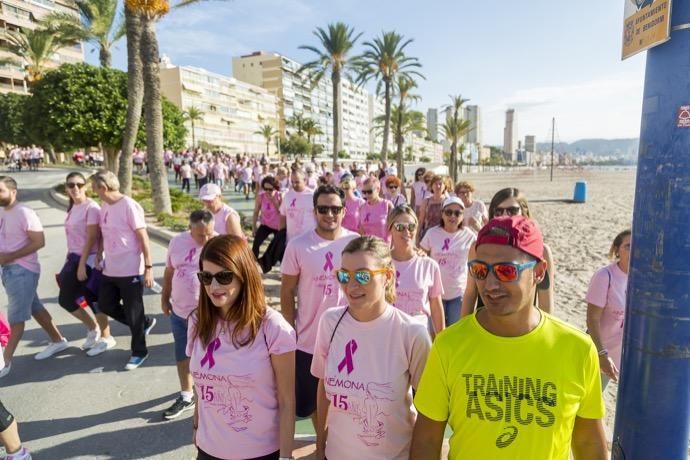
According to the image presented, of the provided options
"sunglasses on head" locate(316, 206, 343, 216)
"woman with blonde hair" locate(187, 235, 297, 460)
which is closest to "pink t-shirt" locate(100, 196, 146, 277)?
"sunglasses on head" locate(316, 206, 343, 216)

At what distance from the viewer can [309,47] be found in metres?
30.8

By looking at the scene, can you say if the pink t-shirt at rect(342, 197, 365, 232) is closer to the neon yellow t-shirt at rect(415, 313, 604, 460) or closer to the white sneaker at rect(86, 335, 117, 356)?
the white sneaker at rect(86, 335, 117, 356)

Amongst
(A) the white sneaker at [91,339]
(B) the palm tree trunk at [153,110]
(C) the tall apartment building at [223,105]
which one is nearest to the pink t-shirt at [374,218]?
Answer: (A) the white sneaker at [91,339]

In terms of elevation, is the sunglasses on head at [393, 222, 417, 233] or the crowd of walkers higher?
the sunglasses on head at [393, 222, 417, 233]

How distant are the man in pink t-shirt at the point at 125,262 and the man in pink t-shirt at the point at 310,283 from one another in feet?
7.00

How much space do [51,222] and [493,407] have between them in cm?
1400

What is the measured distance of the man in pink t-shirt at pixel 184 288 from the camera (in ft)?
12.5

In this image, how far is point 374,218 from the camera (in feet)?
21.5

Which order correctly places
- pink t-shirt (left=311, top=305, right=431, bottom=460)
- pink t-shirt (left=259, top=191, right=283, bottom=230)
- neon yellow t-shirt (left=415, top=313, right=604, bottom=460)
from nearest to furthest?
1. neon yellow t-shirt (left=415, top=313, right=604, bottom=460)
2. pink t-shirt (left=311, top=305, right=431, bottom=460)
3. pink t-shirt (left=259, top=191, right=283, bottom=230)

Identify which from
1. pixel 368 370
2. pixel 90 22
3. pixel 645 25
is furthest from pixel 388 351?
pixel 90 22

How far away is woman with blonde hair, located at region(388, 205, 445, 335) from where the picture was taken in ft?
10.9

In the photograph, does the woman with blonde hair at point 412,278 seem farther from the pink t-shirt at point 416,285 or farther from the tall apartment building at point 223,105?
the tall apartment building at point 223,105

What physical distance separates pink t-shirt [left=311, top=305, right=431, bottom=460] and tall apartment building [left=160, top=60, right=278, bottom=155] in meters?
→ 76.6

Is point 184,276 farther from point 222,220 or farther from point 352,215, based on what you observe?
point 352,215
